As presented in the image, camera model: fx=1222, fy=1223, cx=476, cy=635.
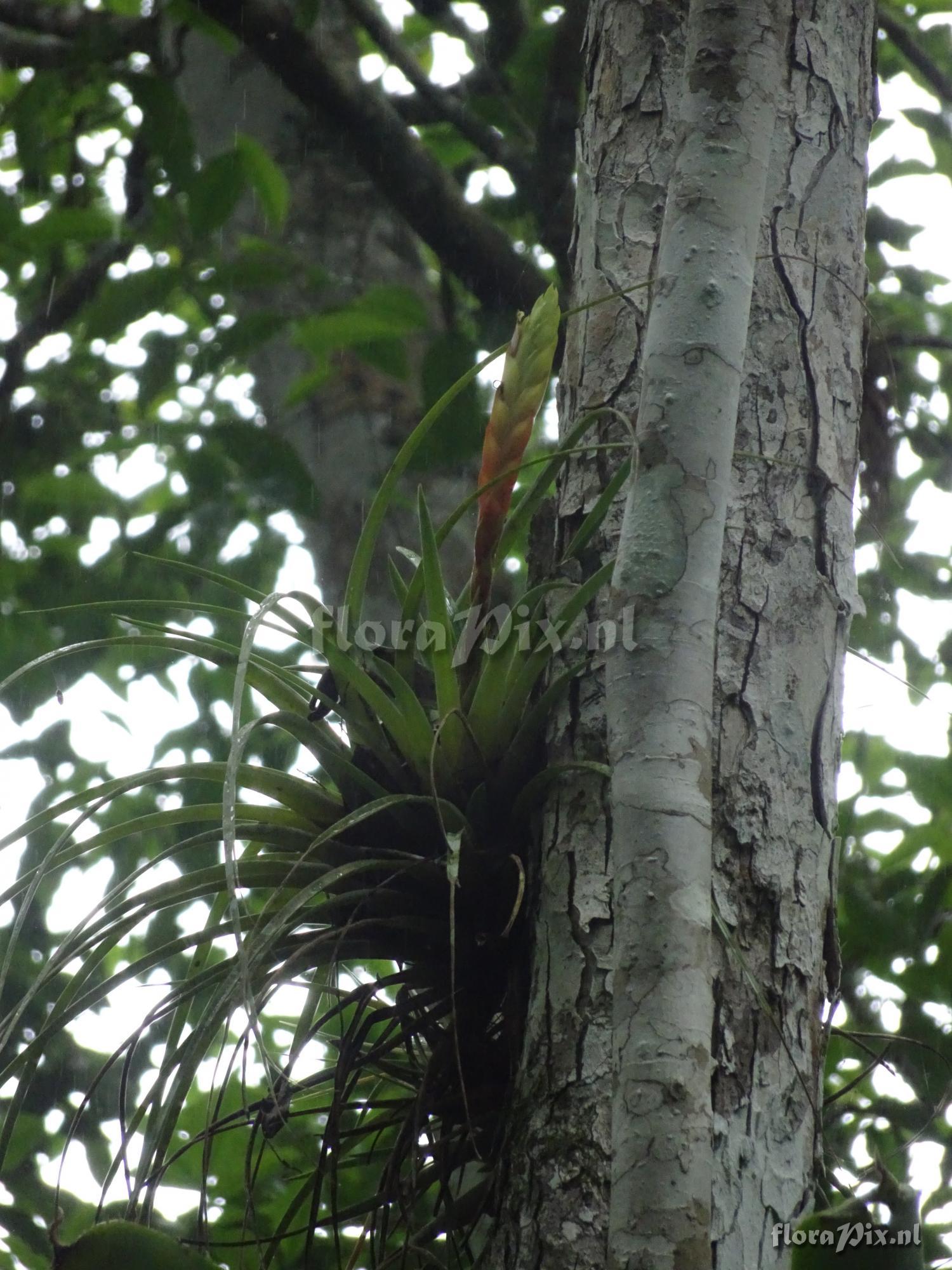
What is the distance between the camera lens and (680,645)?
0.78 metres

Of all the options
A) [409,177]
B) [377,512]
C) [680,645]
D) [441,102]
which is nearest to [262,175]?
[409,177]

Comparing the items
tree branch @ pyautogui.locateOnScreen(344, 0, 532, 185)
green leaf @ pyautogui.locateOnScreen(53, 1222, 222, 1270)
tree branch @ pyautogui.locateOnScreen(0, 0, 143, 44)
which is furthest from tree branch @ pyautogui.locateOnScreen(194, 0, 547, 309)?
green leaf @ pyautogui.locateOnScreen(53, 1222, 222, 1270)

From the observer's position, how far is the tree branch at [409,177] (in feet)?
7.97

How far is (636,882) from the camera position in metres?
0.73

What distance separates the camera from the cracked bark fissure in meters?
0.67

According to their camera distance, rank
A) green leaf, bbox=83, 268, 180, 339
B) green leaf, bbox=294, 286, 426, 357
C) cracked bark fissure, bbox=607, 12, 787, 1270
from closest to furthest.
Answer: cracked bark fissure, bbox=607, 12, 787, 1270
green leaf, bbox=294, 286, 426, 357
green leaf, bbox=83, 268, 180, 339

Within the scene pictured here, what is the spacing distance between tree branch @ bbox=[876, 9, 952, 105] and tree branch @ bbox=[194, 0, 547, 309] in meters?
0.74

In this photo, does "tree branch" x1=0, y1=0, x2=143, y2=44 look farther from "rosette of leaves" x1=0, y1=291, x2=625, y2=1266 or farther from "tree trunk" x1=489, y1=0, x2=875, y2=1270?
"rosette of leaves" x1=0, y1=291, x2=625, y2=1266

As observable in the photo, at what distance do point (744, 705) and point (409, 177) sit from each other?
1.72 metres

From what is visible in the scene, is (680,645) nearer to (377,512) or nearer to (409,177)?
(377,512)

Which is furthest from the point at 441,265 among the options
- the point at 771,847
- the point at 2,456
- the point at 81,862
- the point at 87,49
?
the point at 771,847

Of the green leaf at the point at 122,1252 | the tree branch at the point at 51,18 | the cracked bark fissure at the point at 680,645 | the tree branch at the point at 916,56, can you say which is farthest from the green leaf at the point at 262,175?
the green leaf at the point at 122,1252

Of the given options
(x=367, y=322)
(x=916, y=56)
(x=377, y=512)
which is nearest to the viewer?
(x=377, y=512)

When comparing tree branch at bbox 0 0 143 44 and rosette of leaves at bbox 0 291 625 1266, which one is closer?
rosette of leaves at bbox 0 291 625 1266
